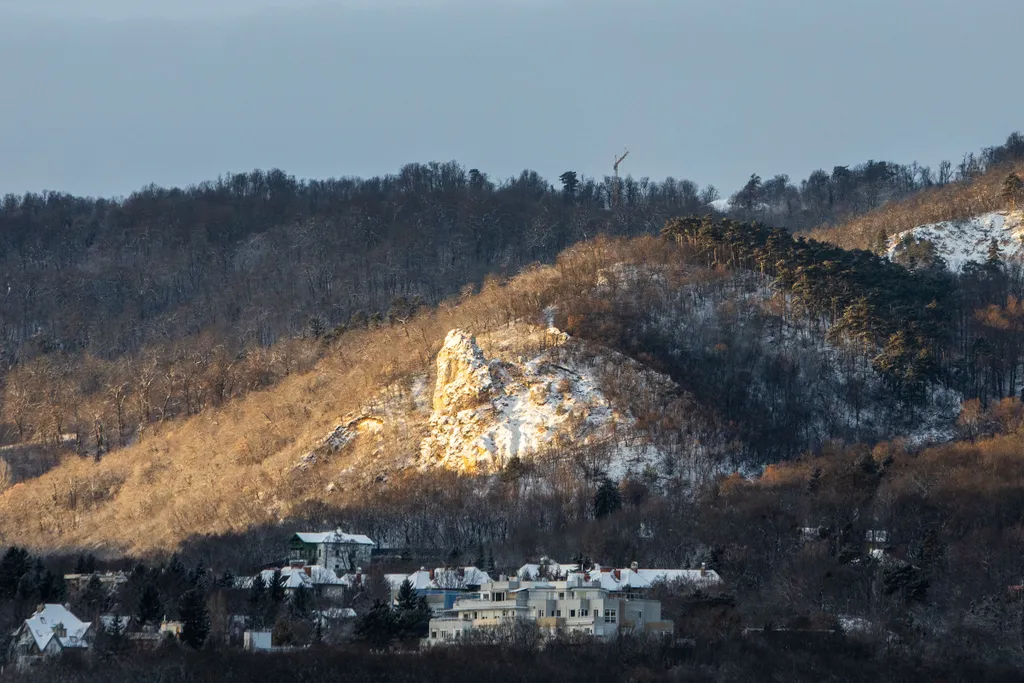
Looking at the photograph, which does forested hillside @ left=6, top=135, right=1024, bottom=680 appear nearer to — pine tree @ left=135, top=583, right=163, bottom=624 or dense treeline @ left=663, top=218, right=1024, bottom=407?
dense treeline @ left=663, top=218, right=1024, bottom=407

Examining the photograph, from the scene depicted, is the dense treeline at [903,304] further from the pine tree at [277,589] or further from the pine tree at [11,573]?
the pine tree at [11,573]

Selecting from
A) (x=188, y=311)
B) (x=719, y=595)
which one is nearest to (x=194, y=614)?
(x=719, y=595)

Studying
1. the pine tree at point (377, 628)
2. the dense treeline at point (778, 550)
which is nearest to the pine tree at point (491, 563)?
the dense treeline at point (778, 550)

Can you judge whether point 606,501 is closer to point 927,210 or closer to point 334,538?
point 334,538

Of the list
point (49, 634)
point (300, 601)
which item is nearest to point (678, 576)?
point (300, 601)

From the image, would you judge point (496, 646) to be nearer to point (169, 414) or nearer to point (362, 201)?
point (169, 414)

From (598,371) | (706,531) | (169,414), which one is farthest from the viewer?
(169,414)

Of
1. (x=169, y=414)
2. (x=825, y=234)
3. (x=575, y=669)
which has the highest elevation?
(x=825, y=234)
